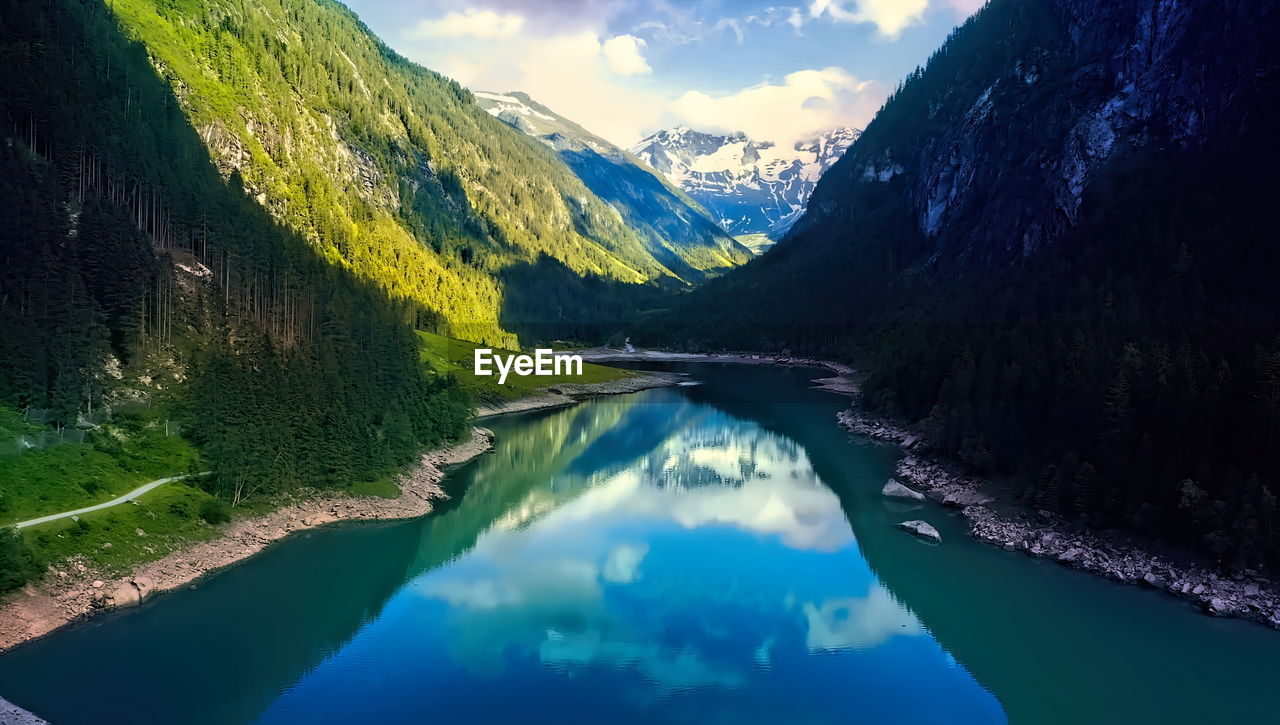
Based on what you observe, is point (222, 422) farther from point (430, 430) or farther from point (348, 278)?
point (348, 278)

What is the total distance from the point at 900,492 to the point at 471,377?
69.8 m

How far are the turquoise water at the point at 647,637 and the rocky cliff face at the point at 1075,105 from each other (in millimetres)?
71596

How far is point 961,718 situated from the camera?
28.2m

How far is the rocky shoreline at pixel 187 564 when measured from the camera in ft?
100

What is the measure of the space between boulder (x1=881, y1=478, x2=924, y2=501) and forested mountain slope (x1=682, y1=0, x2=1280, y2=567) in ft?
18.3

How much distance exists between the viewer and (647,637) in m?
34.2

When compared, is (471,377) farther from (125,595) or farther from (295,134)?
(295,134)

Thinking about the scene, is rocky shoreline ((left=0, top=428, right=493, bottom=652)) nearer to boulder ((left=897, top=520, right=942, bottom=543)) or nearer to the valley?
the valley

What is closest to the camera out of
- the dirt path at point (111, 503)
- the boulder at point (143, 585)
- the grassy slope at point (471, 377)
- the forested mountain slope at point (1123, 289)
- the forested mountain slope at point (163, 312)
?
the dirt path at point (111, 503)

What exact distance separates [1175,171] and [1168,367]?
57260 mm

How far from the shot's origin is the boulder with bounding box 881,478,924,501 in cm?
5828

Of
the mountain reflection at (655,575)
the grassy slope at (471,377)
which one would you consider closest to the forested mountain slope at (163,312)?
the mountain reflection at (655,575)

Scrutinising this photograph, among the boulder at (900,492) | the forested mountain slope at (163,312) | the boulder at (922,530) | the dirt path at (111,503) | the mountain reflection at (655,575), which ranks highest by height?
the forested mountain slope at (163,312)

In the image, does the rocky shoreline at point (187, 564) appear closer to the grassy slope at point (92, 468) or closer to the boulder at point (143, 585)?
the boulder at point (143, 585)
